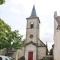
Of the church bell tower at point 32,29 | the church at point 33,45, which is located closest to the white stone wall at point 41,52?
the church at point 33,45

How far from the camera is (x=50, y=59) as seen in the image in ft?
148

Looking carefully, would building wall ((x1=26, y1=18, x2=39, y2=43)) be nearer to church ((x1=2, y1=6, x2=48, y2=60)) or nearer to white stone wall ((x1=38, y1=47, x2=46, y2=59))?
church ((x1=2, y1=6, x2=48, y2=60))

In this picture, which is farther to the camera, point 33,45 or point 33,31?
point 33,31

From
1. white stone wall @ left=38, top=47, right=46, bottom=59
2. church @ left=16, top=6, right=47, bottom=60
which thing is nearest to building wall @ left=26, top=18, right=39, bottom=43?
church @ left=16, top=6, right=47, bottom=60

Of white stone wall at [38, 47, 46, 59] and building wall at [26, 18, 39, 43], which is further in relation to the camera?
building wall at [26, 18, 39, 43]

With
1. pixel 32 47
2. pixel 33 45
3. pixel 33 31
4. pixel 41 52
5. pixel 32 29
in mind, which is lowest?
pixel 41 52

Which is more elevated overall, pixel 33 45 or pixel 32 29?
pixel 32 29

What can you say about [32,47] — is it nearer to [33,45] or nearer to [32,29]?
[33,45]

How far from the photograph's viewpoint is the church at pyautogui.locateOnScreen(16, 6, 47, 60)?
154 feet

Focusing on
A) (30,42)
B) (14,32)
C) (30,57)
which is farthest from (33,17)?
(14,32)

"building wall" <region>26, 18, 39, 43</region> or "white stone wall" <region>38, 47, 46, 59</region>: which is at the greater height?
"building wall" <region>26, 18, 39, 43</region>

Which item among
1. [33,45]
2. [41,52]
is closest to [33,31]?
[33,45]

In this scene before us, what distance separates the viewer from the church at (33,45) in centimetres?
4694

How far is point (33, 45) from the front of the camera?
47500 millimetres
